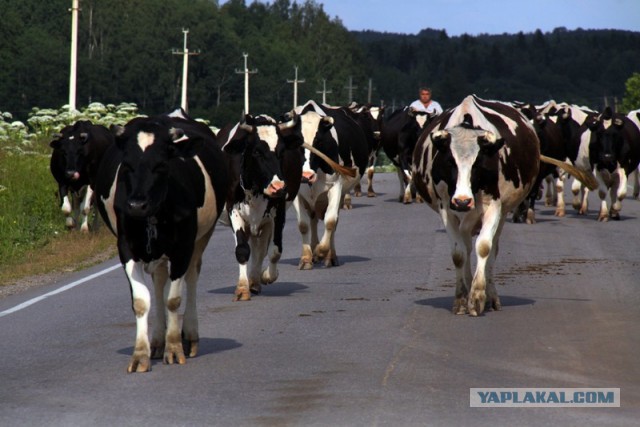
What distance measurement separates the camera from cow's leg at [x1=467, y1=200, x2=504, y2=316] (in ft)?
44.9

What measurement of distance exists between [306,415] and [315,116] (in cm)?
1103

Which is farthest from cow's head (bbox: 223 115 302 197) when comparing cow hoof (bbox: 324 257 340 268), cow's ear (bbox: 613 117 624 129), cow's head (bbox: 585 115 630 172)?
cow's ear (bbox: 613 117 624 129)

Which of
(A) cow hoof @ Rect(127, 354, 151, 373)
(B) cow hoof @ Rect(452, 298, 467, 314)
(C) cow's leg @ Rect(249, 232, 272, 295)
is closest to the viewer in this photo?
(A) cow hoof @ Rect(127, 354, 151, 373)

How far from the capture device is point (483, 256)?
13.8 metres

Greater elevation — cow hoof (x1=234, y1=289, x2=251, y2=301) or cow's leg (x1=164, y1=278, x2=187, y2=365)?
cow's leg (x1=164, y1=278, x2=187, y2=365)

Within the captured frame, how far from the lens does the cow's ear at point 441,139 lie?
1366 centimetres

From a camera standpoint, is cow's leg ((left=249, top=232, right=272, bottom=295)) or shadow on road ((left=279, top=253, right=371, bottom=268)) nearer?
cow's leg ((left=249, top=232, right=272, bottom=295))

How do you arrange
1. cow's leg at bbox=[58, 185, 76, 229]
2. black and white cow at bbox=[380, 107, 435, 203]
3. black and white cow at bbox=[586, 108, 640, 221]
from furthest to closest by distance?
black and white cow at bbox=[380, 107, 435, 203] < black and white cow at bbox=[586, 108, 640, 221] < cow's leg at bbox=[58, 185, 76, 229]

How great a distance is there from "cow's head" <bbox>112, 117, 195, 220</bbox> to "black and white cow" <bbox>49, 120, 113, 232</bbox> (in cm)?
1424

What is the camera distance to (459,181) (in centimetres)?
1355

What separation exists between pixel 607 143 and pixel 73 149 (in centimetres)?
1051

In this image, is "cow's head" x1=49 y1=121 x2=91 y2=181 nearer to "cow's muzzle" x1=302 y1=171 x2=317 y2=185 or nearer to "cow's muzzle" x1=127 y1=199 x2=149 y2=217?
"cow's muzzle" x1=302 y1=171 x2=317 y2=185

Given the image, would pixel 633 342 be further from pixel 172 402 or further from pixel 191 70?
pixel 191 70

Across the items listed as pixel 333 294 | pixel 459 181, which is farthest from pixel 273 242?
pixel 459 181
